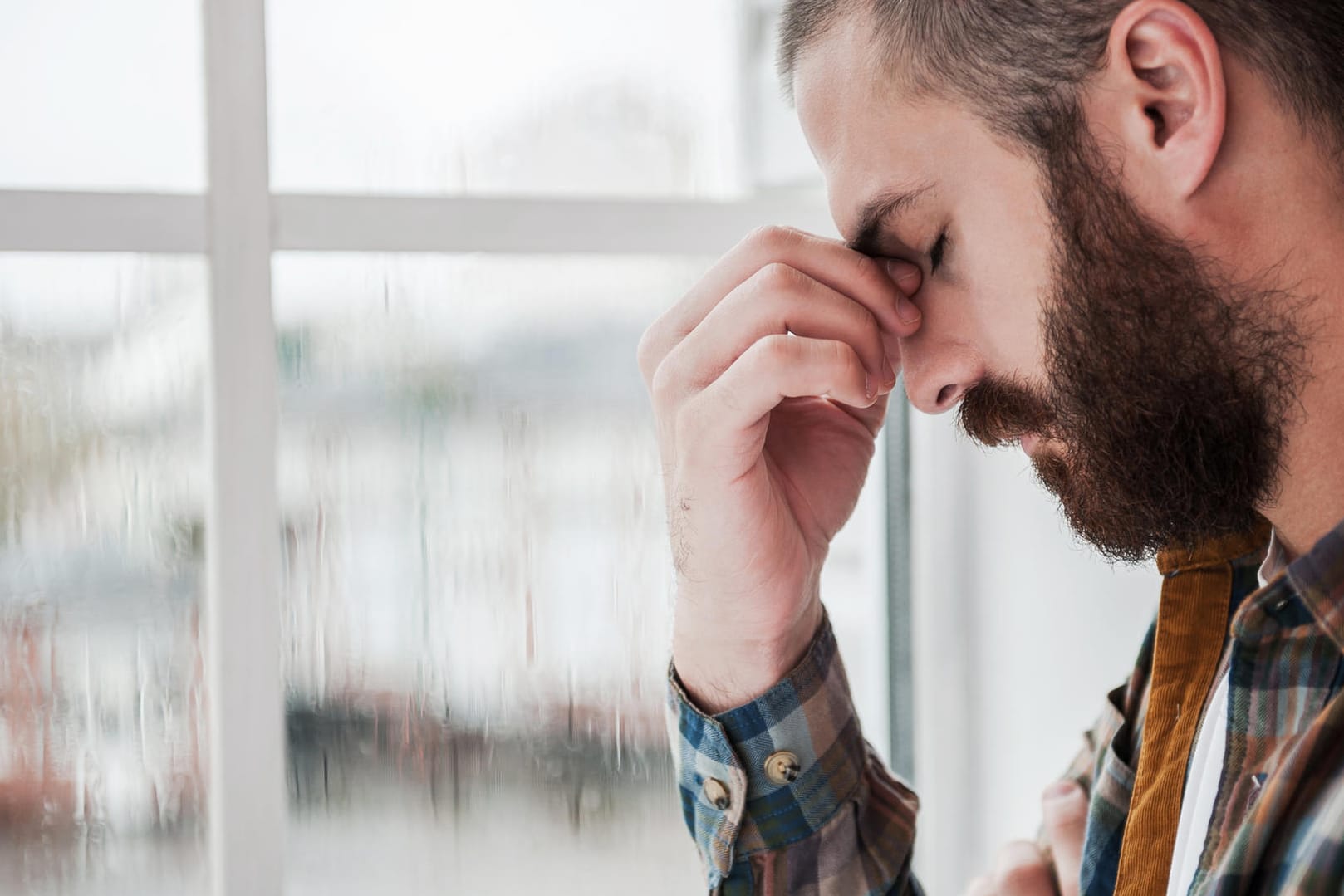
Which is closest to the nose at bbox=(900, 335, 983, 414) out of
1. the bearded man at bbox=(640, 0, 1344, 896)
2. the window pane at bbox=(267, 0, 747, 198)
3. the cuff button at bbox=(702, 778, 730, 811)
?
the bearded man at bbox=(640, 0, 1344, 896)

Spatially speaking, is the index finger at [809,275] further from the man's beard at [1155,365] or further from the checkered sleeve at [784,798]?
the checkered sleeve at [784,798]

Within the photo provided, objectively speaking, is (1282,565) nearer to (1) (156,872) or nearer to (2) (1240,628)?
(2) (1240,628)

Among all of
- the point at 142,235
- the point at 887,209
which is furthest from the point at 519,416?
the point at 887,209

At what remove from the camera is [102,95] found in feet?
4.23

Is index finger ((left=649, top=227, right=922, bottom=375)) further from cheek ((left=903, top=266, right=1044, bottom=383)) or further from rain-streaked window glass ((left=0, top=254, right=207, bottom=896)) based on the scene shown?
rain-streaked window glass ((left=0, top=254, right=207, bottom=896))

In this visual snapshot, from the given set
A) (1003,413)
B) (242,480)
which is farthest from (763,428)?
(242,480)

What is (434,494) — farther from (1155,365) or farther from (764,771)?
(1155,365)

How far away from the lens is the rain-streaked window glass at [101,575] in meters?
1.27

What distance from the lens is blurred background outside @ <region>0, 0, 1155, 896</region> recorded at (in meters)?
1.29

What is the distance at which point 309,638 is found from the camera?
1408mm

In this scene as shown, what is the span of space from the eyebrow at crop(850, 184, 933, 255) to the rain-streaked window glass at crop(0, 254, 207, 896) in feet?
2.55

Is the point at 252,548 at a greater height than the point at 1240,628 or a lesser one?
greater

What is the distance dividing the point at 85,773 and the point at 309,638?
0.27 m

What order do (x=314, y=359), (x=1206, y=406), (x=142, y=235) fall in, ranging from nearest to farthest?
(x=1206, y=406) < (x=142, y=235) < (x=314, y=359)
